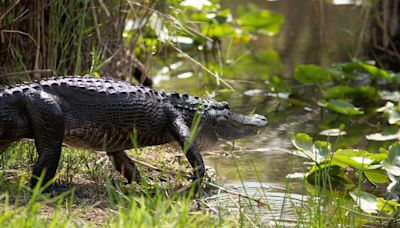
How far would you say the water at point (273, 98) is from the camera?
4.91m

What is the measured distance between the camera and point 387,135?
5.70 m

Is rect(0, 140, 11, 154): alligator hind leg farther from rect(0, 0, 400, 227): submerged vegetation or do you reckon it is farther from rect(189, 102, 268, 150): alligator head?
rect(189, 102, 268, 150): alligator head

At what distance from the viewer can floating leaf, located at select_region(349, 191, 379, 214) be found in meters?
4.14

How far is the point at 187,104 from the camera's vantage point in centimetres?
451

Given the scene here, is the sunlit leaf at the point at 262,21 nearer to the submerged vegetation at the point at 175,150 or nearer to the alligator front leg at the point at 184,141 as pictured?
the submerged vegetation at the point at 175,150

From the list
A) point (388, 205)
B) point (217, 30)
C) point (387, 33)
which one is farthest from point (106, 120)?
point (387, 33)

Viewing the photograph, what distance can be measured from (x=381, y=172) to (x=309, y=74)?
6.21ft

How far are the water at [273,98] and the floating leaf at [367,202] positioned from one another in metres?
0.33

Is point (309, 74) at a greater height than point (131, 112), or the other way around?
point (131, 112)

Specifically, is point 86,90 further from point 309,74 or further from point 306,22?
point 306,22

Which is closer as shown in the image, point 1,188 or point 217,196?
point 1,188

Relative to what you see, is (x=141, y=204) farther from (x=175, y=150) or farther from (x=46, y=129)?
(x=175, y=150)

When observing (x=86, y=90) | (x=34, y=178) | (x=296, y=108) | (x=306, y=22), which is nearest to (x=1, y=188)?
(x=34, y=178)

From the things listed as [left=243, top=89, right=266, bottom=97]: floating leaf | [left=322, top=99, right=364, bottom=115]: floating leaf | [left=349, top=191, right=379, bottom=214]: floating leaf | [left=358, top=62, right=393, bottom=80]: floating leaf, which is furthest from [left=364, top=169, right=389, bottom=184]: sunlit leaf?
[left=243, top=89, right=266, bottom=97]: floating leaf
